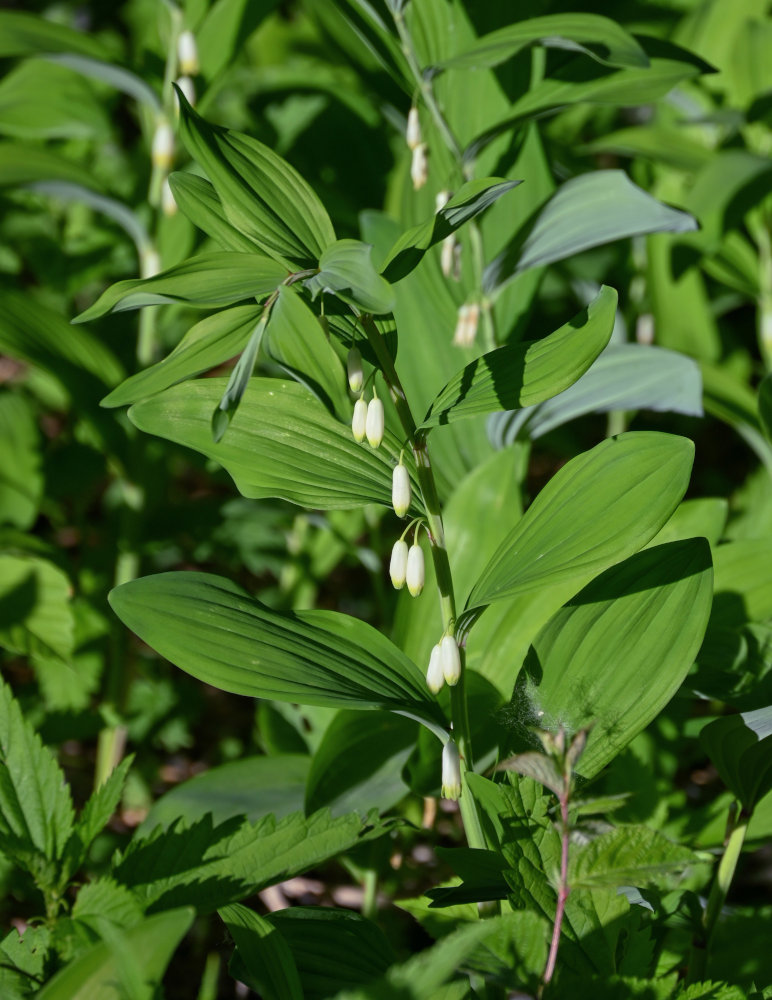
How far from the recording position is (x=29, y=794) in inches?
35.6

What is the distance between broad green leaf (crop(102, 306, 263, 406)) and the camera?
0.78 metres

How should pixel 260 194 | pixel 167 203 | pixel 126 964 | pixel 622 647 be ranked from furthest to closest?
1. pixel 167 203
2. pixel 622 647
3. pixel 260 194
4. pixel 126 964

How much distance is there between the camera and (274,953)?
82 cm

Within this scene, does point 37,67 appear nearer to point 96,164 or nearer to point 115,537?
point 96,164

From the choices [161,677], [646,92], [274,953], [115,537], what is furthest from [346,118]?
[274,953]

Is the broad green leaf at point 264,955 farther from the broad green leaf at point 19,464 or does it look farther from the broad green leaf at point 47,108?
the broad green leaf at point 47,108

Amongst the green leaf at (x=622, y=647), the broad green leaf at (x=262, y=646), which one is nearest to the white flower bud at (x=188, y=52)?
the broad green leaf at (x=262, y=646)

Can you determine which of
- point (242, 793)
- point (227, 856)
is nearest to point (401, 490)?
→ point (227, 856)

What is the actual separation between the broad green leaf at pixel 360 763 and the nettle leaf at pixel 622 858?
1.22ft

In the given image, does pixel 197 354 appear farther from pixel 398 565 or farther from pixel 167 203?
pixel 167 203

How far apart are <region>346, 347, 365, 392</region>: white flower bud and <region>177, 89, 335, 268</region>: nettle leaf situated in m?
0.09

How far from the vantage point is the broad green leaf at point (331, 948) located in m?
0.89

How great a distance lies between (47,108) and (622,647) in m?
1.36

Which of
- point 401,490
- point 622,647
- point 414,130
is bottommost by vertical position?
point 622,647
